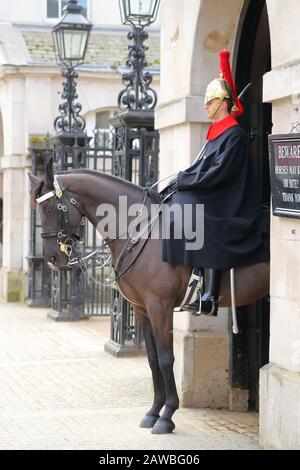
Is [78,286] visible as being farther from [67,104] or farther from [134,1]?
[134,1]

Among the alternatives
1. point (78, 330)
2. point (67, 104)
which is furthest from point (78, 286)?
point (67, 104)

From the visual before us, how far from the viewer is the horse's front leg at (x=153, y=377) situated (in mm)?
8672

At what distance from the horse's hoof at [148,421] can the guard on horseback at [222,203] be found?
3.53ft

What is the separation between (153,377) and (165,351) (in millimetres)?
536

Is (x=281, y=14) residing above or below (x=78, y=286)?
above

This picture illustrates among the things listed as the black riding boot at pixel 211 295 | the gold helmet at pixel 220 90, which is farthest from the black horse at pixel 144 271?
the gold helmet at pixel 220 90

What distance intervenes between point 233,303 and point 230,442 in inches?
43.3

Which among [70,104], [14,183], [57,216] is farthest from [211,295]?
[14,183]

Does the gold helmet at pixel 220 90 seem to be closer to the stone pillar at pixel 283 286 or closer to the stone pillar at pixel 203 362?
the stone pillar at pixel 283 286

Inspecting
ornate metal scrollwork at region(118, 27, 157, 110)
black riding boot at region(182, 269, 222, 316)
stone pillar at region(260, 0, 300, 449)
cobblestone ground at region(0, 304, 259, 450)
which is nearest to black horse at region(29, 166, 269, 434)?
black riding boot at region(182, 269, 222, 316)

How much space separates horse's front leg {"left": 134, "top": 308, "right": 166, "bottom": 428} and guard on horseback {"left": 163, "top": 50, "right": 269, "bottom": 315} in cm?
54

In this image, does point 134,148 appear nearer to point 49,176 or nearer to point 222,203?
point 49,176

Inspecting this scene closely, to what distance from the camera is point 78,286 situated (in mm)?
16734

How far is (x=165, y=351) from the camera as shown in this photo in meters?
8.28
